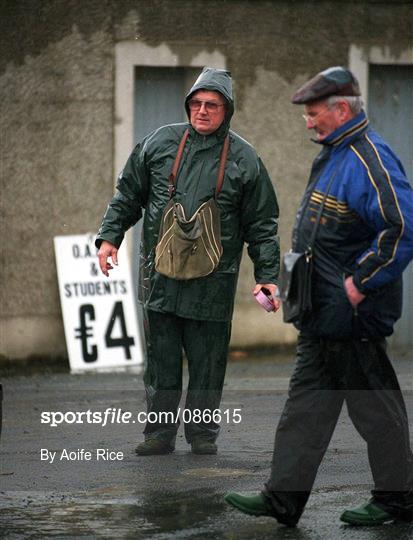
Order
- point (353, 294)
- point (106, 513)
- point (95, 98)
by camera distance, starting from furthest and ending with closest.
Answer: point (95, 98) → point (106, 513) → point (353, 294)

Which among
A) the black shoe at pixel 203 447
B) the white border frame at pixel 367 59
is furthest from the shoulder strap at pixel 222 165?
the white border frame at pixel 367 59

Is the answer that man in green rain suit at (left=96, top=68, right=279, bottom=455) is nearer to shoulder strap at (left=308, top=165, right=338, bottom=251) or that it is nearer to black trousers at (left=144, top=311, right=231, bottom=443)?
black trousers at (left=144, top=311, right=231, bottom=443)

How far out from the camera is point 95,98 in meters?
13.7

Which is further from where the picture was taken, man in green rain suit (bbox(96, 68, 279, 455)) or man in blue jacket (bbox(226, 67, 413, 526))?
man in green rain suit (bbox(96, 68, 279, 455))

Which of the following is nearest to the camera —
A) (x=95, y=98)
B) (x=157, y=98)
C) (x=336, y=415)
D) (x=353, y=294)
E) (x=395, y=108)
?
(x=353, y=294)

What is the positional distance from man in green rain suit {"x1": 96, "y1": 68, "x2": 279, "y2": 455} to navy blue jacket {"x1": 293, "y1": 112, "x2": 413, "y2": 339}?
1773 mm

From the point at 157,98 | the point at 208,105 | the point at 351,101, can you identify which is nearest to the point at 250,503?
the point at 351,101

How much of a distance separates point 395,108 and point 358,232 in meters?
8.24

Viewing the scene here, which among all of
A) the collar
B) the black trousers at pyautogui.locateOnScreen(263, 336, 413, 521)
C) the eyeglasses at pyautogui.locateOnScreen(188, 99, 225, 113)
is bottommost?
the black trousers at pyautogui.locateOnScreen(263, 336, 413, 521)

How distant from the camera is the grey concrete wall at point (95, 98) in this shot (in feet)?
44.4

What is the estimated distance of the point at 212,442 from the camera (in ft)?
28.7

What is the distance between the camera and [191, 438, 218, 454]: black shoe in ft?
28.4

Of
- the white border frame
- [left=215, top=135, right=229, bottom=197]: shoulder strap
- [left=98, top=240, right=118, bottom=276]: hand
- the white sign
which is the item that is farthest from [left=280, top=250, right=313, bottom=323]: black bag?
the white border frame

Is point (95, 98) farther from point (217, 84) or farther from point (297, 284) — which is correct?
point (297, 284)
